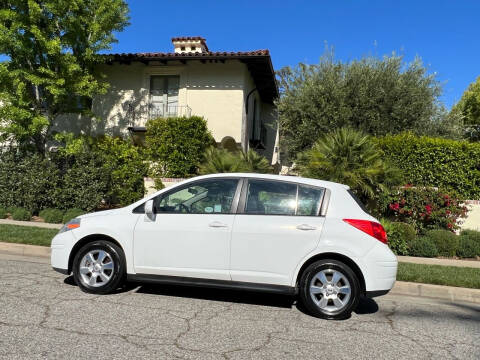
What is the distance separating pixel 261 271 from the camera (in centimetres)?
446

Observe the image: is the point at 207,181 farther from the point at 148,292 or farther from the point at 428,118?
the point at 428,118

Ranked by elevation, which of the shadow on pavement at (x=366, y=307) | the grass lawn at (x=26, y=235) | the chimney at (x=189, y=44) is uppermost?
the chimney at (x=189, y=44)

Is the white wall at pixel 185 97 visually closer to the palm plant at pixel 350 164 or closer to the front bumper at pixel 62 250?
the palm plant at pixel 350 164

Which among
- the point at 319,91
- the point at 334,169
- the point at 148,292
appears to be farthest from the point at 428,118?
the point at 148,292

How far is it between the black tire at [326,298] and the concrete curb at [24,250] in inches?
211

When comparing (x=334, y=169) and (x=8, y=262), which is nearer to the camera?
(x=8, y=262)

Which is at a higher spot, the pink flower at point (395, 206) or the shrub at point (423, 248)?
the pink flower at point (395, 206)

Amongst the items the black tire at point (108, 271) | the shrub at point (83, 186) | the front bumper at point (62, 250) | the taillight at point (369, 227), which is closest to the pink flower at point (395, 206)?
the taillight at point (369, 227)

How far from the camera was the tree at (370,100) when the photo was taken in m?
13.8

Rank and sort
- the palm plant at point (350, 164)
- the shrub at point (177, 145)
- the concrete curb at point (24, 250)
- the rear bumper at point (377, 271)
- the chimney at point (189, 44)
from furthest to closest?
the chimney at point (189, 44)
the shrub at point (177, 145)
the palm plant at point (350, 164)
the concrete curb at point (24, 250)
the rear bumper at point (377, 271)

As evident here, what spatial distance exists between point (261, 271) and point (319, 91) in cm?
1115

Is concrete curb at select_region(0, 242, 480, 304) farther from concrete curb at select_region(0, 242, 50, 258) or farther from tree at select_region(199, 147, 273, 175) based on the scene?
concrete curb at select_region(0, 242, 50, 258)

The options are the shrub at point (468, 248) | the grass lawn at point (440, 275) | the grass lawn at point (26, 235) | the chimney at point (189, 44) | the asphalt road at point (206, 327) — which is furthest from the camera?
the chimney at point (189, 44)

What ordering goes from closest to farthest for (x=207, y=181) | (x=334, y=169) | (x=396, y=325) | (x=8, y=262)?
(x=396, y=325) → (x=207, y=181) → (x=8, y=262) → (x=334, y=169)
